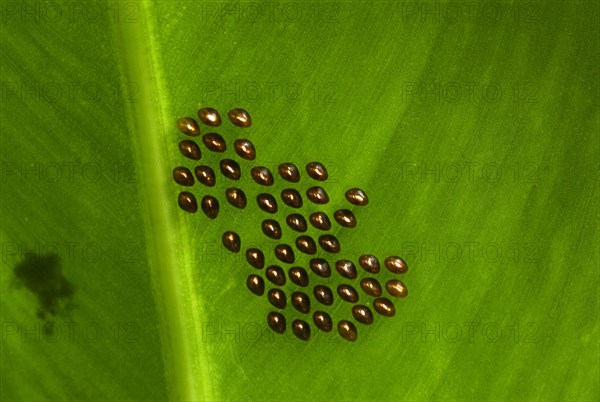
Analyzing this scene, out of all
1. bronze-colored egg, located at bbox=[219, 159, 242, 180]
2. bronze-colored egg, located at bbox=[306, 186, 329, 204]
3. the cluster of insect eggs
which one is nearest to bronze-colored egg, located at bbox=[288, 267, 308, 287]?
the cluster of insect eggs

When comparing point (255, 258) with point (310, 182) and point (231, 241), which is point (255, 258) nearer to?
point (231, 241)

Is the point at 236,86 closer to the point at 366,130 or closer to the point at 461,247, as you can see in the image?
the point at 366,130

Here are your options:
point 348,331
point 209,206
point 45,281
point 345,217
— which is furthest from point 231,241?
point 45,281

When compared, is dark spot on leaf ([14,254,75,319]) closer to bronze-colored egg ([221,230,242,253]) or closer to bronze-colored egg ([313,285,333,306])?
bronze-colored egg ([221,230,242,253])

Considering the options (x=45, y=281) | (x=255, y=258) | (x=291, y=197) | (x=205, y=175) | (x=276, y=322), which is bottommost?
(x=45, y=281)

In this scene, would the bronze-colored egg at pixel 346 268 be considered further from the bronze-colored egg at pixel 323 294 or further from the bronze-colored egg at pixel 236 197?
the bronze-colored egg at pixel 236 197

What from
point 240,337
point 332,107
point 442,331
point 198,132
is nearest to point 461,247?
point 442,331

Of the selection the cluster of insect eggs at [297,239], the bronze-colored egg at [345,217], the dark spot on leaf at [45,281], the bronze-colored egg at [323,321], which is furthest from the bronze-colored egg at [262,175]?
the dark spot on leaf at [45,281]

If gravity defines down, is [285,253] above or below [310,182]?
below
